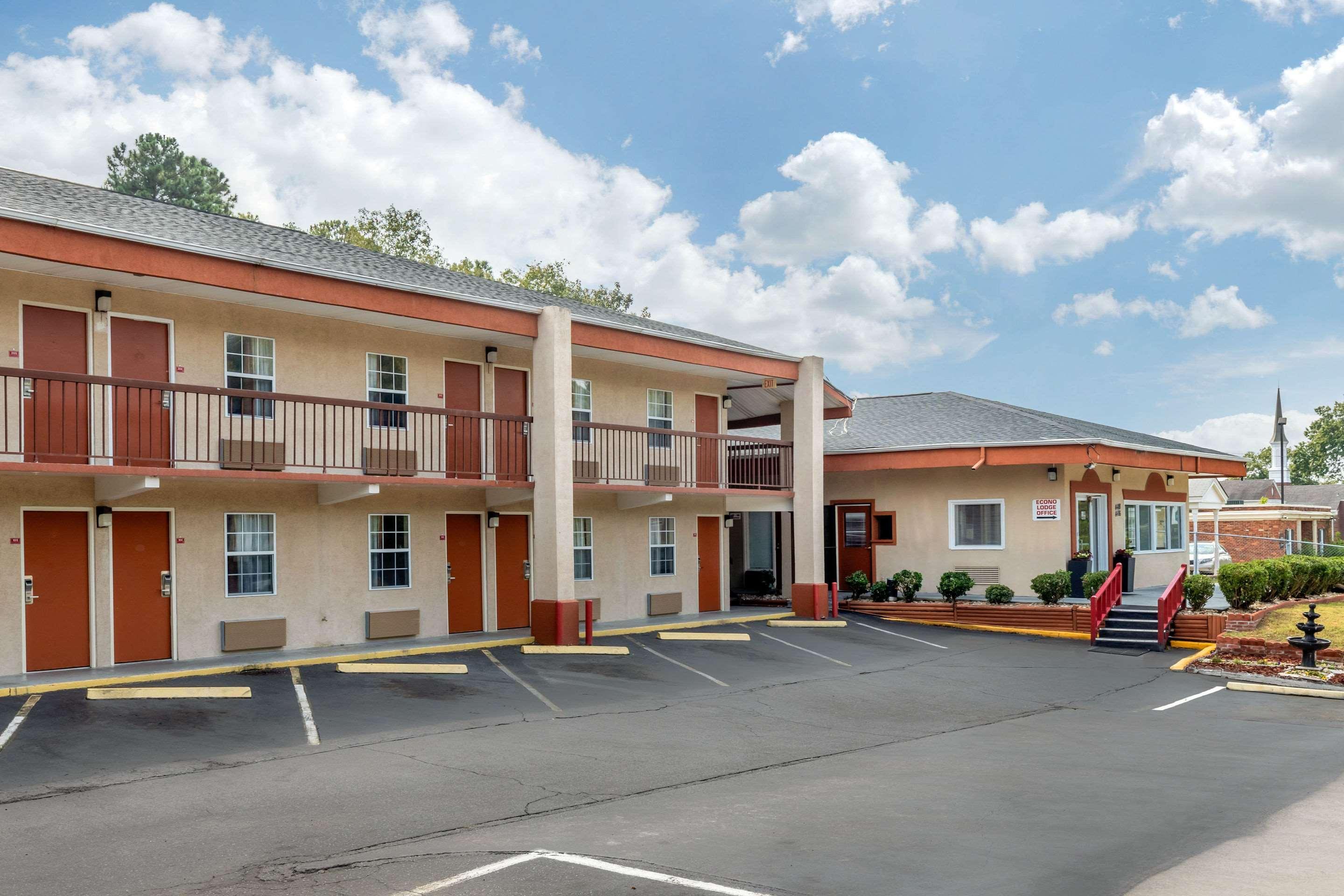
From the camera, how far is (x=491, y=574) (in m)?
21.1

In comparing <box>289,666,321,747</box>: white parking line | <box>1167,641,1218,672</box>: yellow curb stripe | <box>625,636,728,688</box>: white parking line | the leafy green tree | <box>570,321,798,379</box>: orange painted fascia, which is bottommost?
<box>1167,641,1218,672</box>: yellow curb stripe

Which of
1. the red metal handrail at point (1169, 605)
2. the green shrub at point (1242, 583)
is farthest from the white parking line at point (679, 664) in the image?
the green shrub at point (1242, 583)

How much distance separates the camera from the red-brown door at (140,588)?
53.4 feet

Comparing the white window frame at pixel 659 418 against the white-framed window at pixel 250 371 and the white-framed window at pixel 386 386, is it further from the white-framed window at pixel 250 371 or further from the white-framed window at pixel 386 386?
the white-framed window at pixel 250 371

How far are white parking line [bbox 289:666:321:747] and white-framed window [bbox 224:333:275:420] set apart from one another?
409 centimetres

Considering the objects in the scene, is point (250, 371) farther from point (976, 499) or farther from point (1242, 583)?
point (1242, 583)

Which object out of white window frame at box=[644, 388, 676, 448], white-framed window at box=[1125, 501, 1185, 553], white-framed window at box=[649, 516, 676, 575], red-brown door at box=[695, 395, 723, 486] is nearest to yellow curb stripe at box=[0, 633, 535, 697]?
white-framed window at box=[649, 516, 676, 575]

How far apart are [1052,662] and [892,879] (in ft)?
45.6

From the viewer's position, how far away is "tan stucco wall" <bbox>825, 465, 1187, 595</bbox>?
85.7 feet

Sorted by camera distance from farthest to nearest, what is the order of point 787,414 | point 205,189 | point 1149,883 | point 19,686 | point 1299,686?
point 205,189 < point 787,414 < point 1299,686 < point 19,686 < point 1149,883

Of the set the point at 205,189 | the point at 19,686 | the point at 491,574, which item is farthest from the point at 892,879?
the point at 205,189

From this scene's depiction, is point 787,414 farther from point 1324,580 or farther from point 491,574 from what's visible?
point 1324,580

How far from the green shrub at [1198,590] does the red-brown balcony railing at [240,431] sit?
14051mm

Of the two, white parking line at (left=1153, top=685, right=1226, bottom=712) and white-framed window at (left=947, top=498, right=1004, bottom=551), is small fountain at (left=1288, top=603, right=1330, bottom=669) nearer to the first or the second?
white parking line at (left=1153, top=685, right=1226, bottom=712)
